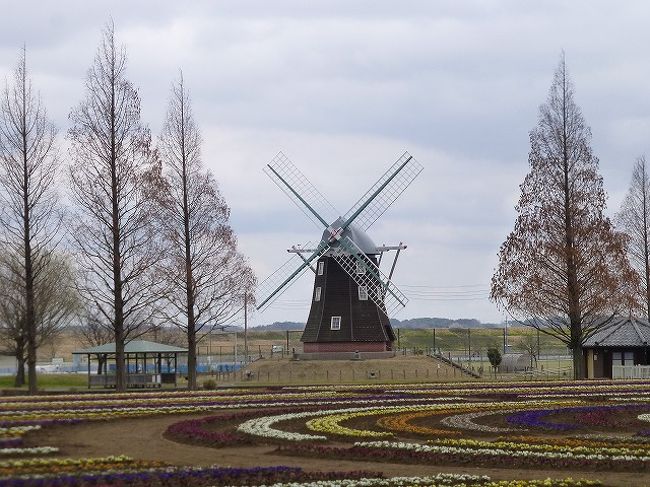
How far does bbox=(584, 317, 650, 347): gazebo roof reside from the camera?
187 ft

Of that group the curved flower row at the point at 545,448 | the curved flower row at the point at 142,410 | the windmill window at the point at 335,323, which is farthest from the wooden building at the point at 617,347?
the curved flower row at the point at 545,448

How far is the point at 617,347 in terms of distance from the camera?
57.8 m

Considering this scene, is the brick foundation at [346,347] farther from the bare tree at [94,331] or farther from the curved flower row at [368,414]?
the curved flower row at [368,414]

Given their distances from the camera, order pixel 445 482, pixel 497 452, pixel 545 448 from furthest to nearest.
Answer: pixel 545 448
pixel 497 452
pixel 445 482

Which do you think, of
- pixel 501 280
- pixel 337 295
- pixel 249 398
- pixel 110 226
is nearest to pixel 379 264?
pixel 337 295

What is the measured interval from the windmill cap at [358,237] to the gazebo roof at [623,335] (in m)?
16.4

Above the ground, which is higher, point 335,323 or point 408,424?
point 335,323

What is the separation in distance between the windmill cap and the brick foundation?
→ 21.0 ft

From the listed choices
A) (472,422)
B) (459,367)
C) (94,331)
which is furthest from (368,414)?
(94,331)

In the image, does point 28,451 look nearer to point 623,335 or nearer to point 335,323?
point 623,335

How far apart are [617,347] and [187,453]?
4209cm

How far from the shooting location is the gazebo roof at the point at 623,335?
57125 mm

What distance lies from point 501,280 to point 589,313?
16.1 ft

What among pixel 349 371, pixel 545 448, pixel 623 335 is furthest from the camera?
pixel 349 371
